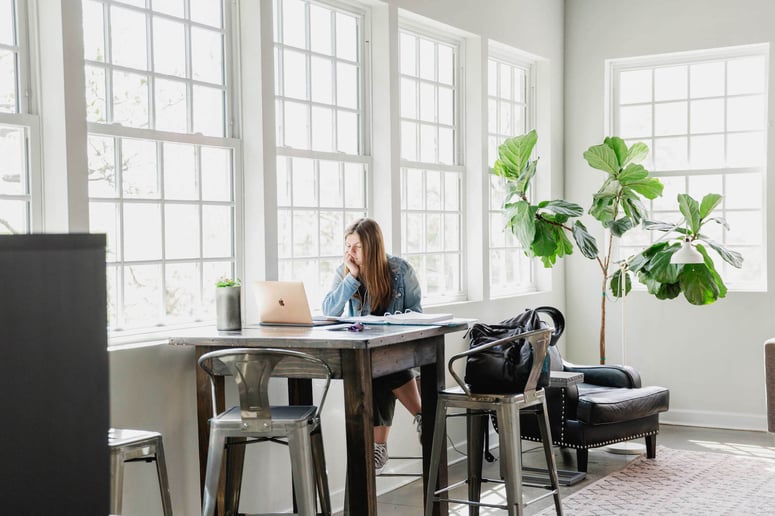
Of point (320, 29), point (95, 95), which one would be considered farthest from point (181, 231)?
point (320, 29)

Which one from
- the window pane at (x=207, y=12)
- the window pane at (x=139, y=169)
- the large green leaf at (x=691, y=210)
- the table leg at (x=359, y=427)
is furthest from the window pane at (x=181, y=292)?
the large green leaf at (x=691, y=210)

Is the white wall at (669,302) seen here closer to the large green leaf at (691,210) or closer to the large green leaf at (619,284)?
the large green leaf at (619,284)

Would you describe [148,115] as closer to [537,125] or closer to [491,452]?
[491,452]

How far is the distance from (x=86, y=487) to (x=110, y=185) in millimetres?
3358

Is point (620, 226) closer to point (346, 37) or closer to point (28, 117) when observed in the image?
point (346, 37)

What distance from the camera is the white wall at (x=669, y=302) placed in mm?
6867

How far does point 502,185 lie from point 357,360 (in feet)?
12.3

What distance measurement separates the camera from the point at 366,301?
455 cm

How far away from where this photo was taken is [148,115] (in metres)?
3.99

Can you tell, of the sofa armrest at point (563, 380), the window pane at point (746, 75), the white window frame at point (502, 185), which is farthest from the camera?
the window pane at point (746, 75)

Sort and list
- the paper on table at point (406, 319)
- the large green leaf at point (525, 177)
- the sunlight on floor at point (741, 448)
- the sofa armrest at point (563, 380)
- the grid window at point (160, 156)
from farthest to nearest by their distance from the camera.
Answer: the large green leaf at point (525, 177) < the sunlight on floor at point (741, 448) < the sofa armrest at point (563, 380) < the paper on table at point (406, 319) < the grid window at point (160, 156)

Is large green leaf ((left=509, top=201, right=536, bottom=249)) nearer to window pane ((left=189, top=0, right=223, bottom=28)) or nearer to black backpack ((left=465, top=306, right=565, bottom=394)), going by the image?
black backpack ((left=465, top=306, right=565, bottom=394))

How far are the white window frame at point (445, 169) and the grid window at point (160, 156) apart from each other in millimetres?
1560

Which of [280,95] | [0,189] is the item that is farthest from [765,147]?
[0,189]
